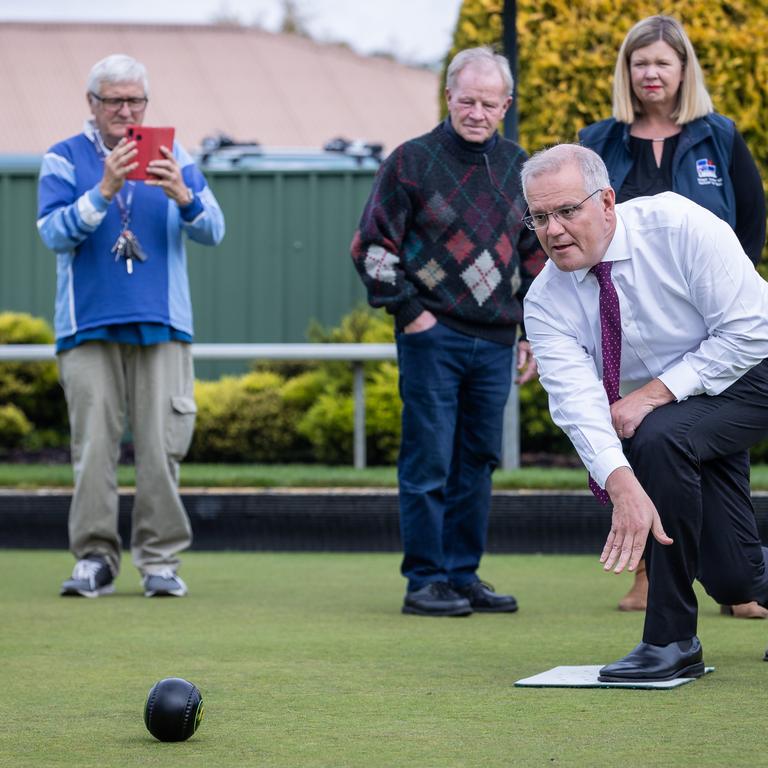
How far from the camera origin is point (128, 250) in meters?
5.81

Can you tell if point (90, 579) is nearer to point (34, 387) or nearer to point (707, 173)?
point (707, 173)

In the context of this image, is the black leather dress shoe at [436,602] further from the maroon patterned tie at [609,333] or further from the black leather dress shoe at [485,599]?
the maroon patterned tie at [609,333]

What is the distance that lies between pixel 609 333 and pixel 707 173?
1473 millimetres

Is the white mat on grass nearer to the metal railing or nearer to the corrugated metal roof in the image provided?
the metal railing

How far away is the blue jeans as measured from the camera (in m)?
5.38

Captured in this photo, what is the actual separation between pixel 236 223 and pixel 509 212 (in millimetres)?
5943

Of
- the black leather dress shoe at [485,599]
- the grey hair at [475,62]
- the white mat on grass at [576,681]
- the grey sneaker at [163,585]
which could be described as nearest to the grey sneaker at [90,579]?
the grey sneaker at [163,585]

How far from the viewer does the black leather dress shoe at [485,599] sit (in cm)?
538

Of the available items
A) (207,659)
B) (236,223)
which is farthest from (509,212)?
(236,223)

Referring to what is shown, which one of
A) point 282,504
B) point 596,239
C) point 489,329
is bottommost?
point 282,504

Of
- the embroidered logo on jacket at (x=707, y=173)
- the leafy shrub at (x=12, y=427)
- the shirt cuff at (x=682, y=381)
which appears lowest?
the leafy shrub at (x=12, y=427)

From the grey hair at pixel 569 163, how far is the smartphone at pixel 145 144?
7.45 feet

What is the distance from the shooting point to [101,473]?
5938 mm

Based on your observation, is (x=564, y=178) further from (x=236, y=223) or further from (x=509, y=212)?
(x=236, y=223)
